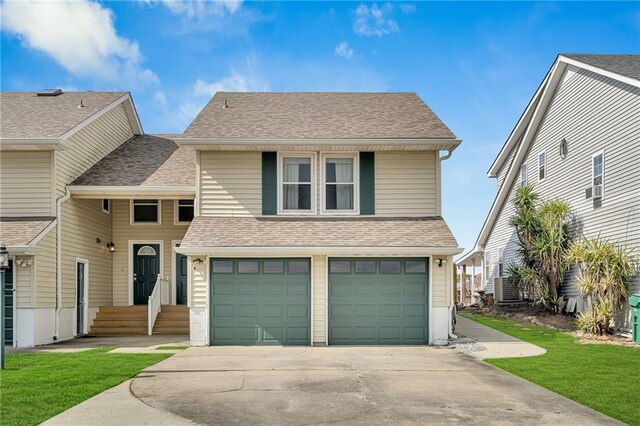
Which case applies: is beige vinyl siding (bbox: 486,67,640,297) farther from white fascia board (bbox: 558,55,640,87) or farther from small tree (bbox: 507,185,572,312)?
small tree (bbox: 507,185,572,312)

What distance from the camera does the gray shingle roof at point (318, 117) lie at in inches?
596

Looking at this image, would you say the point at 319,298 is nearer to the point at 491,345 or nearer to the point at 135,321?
the point at 491,345

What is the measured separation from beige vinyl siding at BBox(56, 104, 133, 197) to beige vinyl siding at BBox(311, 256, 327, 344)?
7219 mm

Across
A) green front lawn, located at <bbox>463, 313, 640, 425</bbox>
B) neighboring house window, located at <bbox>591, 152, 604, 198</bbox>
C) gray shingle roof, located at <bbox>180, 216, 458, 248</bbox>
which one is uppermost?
neighboring house window, located at <bbox>591, 152, 604, 198</bbox>

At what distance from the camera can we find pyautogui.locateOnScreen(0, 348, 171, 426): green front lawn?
718cm

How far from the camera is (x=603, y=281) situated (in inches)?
607

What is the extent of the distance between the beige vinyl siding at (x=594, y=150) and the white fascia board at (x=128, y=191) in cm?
1192

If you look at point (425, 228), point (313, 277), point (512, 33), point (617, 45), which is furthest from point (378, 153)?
point (617, 45)

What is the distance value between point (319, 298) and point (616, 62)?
11952mm

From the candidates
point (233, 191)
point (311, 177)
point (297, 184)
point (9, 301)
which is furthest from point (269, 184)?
point (9, 301)

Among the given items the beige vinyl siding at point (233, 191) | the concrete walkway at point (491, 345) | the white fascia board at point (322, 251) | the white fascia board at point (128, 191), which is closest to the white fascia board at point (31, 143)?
the white fascia board at point (128, 191)

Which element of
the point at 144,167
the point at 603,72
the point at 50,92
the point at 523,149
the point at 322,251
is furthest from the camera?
the point at 523,149

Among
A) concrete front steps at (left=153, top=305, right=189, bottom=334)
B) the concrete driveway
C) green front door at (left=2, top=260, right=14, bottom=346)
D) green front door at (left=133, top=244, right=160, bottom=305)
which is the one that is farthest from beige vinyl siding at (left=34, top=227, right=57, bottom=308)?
the concrete driveway

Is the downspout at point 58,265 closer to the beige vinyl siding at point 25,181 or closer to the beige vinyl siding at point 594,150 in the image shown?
the beige vinyl siding at point 25,181
